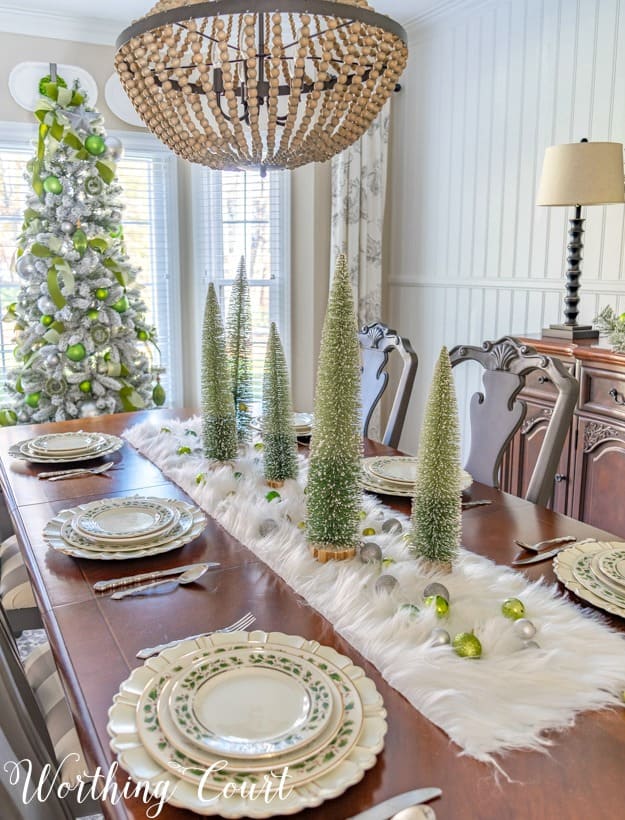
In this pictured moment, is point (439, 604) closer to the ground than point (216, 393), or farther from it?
closer to the ground

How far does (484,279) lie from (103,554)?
2.90 metres

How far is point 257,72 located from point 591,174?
160 centimetres

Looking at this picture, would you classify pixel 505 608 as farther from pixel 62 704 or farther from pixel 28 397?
pixel 28 397

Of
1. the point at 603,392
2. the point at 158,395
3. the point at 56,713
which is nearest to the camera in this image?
the point at 56,713

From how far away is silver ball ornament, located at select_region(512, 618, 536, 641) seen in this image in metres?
1.06

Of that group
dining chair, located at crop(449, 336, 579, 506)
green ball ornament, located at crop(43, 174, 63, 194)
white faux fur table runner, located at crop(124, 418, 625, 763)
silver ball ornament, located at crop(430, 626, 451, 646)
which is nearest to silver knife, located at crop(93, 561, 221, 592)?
white faux fur table runner, located at crop(124, 418, 625, 763)

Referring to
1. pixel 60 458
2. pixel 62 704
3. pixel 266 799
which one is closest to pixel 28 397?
pixel 60 458

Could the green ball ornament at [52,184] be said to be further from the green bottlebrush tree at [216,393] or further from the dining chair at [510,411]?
the dining chair at [510,411]

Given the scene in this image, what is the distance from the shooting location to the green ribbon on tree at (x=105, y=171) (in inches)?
150

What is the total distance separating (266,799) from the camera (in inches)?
29.6

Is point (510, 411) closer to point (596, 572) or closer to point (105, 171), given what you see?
point (596, 572)

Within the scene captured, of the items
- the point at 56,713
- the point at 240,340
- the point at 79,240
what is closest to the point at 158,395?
the point at 79,240

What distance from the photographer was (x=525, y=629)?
107 cm

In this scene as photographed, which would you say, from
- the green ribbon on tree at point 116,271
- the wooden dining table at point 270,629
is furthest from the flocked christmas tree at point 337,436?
the green ribbon on tree at point 116,271
